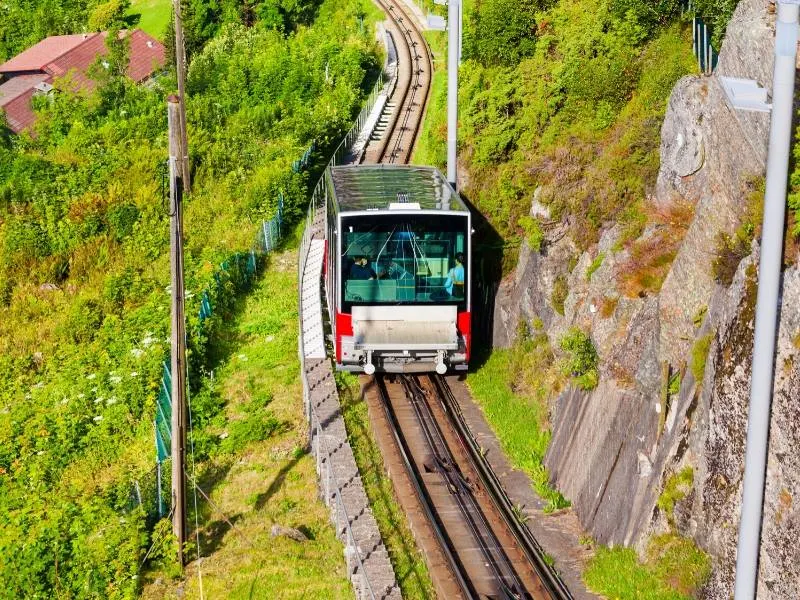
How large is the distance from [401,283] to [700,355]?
286 inches

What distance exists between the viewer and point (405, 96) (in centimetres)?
4675

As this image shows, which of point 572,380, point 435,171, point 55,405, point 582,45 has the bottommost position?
point 55,405

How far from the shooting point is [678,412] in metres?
15.6

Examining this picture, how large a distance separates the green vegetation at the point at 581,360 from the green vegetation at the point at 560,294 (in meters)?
2.18

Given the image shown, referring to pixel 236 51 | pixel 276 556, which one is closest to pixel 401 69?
pixel 236 51

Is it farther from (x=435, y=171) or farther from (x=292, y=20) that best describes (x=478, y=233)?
(x=292, y=20)

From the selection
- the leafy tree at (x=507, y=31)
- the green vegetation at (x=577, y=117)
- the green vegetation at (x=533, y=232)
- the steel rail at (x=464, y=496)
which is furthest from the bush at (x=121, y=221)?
the green vegetation at (x=533, y=232)

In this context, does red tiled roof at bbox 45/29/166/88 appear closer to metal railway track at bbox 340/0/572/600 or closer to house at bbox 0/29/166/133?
house at bbox 0/29/166/133

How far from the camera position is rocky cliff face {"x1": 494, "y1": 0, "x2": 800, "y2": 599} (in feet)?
42.1

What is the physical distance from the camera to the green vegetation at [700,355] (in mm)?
15094

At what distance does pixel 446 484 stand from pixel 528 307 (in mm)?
5394

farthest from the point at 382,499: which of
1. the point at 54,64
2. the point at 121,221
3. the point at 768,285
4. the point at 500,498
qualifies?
the point at 54,64

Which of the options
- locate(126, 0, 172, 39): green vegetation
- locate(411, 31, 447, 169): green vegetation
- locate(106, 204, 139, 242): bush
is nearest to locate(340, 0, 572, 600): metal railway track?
locate(411, 31, 447, 169): green vegetation

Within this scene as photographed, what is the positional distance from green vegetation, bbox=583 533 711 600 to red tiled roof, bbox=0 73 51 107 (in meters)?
62.3
